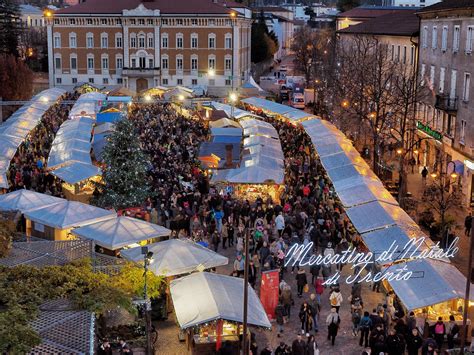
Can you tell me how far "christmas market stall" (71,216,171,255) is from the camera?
65.1 feet

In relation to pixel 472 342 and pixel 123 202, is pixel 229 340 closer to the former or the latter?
pixel 472 342

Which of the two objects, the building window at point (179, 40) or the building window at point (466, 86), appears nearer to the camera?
the building window at point (466, 86)

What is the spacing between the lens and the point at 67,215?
21.6 meters

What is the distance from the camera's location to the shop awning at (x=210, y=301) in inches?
594

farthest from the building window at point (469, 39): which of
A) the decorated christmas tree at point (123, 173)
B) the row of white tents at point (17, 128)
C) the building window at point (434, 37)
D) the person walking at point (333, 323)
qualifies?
the row of white tents at point (17, 128)

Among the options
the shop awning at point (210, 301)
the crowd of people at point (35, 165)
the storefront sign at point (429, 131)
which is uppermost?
the storefront sign at point (429, 131)

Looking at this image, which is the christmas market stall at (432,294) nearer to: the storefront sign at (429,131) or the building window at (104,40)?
the storefront sign at (429,131)

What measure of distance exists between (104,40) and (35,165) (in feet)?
141

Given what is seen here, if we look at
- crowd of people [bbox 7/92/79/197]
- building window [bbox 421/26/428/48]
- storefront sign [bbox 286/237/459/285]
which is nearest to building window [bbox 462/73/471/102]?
building window [bbox 421/26/428/48]

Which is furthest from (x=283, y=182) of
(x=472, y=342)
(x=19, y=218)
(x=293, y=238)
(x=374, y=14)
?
(x=374, y=14)

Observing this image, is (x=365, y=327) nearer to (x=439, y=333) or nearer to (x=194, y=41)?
(x=439, y=333)

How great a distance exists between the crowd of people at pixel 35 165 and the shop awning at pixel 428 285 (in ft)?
51.2

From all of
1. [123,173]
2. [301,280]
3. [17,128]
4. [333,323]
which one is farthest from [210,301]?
[17,128]

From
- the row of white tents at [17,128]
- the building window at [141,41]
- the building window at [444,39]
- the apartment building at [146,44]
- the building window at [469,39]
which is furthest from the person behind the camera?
the building window at [141,41]
